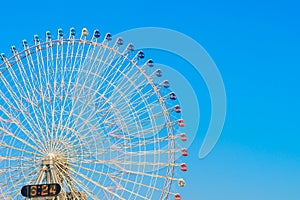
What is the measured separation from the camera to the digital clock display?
56.2 m

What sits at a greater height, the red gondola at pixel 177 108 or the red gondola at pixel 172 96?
the red gondola at pixel 172 96

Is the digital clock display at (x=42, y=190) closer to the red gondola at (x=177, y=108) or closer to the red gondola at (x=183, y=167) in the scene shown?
the red gondola at (x=183, y=167)

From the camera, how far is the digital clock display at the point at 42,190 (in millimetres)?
56219

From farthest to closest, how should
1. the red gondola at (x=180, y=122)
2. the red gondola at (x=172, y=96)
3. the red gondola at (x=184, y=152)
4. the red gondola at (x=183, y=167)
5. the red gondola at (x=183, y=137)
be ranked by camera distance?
the red gondola at (x=172, y=96) → the red gondola at (x=180, y=122) → the red gondola at (x=183, y=137) → the red gondola at (x=184, y=152) → the red gondola at (x=183, y=167)

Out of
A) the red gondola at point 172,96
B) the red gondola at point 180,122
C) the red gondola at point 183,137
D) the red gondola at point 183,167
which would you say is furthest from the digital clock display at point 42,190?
the red gondola at point 172,96

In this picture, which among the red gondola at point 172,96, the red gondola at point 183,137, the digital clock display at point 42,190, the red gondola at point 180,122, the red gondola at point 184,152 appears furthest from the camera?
the red gondola at point 172,96

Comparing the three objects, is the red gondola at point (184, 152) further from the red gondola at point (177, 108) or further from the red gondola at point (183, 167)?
the red gondola at point (177, 108)

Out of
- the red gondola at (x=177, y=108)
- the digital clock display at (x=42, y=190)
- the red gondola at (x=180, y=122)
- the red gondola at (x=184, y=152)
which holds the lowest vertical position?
the digital clock display at (x=42, y=190)

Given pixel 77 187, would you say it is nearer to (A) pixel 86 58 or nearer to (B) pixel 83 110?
(B) pixel 83 110

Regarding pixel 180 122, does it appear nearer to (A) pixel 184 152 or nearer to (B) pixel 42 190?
(A) pixel 184 152

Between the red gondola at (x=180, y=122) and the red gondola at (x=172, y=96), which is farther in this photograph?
the red gondola at (x=172, y=96)

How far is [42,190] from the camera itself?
56500mm

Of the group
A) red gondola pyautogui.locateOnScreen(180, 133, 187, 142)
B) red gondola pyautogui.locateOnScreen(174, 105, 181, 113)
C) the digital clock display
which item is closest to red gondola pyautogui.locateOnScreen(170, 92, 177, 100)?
red gondola pyautogui.locateOnScreen(174, 105, 181, 113)

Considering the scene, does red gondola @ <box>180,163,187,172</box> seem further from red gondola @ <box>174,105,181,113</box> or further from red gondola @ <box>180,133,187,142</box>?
red gondola @ <box>174,105,181,113</box>
